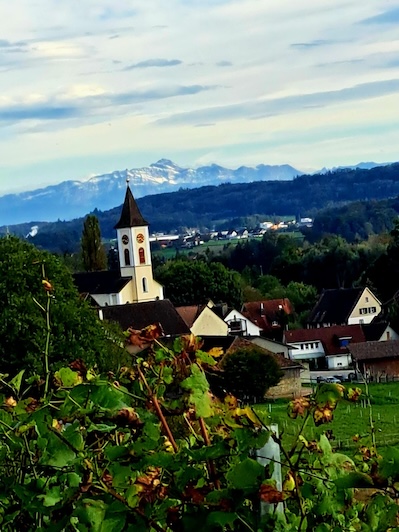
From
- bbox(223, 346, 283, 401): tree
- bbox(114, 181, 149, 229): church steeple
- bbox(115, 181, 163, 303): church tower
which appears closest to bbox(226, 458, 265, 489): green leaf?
bbox(223, 346, 283, 401): tree

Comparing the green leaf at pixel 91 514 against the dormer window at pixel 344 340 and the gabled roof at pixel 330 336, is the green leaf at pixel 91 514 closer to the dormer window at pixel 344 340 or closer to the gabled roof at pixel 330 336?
the gabled roof at pixel 330 336

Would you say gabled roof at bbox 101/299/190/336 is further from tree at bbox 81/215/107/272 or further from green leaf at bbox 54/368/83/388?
green leaf at bbox 54/368/83/388

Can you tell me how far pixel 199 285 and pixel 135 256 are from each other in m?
7.28

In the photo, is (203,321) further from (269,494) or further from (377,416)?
(269,494)

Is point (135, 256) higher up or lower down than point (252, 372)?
higher up

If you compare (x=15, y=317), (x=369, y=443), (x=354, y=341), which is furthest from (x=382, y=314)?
(x=369, y=443)

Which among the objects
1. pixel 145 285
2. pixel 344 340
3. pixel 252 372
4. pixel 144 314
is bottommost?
pixel 344 340

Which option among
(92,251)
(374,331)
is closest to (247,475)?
(374,331)

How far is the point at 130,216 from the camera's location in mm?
65500

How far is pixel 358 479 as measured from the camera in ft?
6.92

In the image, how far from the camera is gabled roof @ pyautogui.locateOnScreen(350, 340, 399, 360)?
44406mm

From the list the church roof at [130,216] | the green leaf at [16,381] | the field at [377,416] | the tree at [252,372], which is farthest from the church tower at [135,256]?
the green leaf at [16,381]

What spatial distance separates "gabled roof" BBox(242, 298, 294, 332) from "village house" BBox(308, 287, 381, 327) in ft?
7.47

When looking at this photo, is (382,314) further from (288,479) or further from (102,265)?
(288,479)
